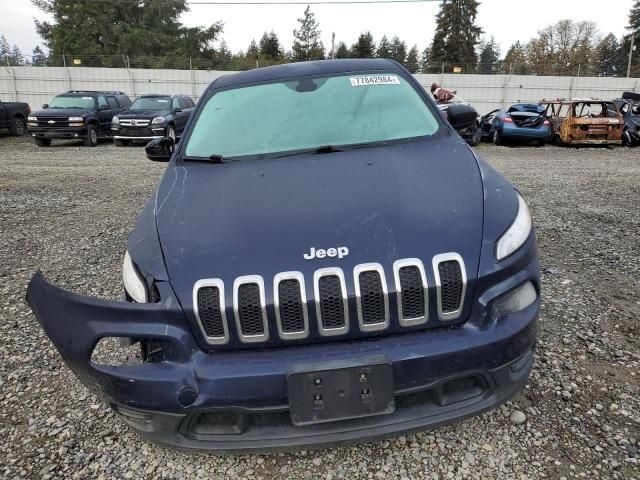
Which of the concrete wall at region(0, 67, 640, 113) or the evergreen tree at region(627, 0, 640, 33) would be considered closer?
the concrete wall at region(0, 67, 640, 113)

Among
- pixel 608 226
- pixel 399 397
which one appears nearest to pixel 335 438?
pixel 399 397

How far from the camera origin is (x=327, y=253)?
1.81m

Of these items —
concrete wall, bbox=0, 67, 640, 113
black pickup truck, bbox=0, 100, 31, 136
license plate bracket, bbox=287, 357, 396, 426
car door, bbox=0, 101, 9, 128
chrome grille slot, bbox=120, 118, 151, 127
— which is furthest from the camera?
concrete wall, bbox=0, 67, 640, 113

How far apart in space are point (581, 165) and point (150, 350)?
10.9 meters

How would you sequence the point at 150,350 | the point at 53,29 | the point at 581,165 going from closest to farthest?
the point at 150,350 → the point at 581,165 → the point at 53,29

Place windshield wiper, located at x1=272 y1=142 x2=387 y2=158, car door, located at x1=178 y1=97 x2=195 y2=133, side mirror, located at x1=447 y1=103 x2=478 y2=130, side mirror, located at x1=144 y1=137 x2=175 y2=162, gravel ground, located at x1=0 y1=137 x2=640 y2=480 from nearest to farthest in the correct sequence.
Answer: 1. gravel ground, located at x1=0 y1=137 x2=640 y2=480
2. windshield wiper, located at x1=272 y1=142 x2=387 y2=158
3. side mirror, located at x1=447 y1=103 x2=478 y2=130
4. side mirror, located at x1=144 y1=137 x2=175 y2=162
5. car door, located at x1=178 y1=97 x2=195 y2=133

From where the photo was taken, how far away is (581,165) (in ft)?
34.2

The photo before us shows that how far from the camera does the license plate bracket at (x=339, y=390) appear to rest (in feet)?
5.39

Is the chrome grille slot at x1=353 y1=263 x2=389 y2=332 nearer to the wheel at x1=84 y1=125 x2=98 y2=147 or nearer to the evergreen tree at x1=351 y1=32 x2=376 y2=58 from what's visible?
Result: the wheel at x1=84 y1=125 x2=98 y2=147

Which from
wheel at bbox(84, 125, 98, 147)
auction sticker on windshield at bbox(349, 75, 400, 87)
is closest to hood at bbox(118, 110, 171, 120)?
Result: wheel at bbox(84, 125, 98, 147)

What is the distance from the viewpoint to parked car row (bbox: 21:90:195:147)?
13.3 m

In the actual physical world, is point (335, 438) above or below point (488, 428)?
above

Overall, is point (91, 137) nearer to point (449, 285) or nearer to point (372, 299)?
point (372, 299)

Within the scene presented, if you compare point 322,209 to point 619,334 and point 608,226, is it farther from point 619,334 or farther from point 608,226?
point 608,226
